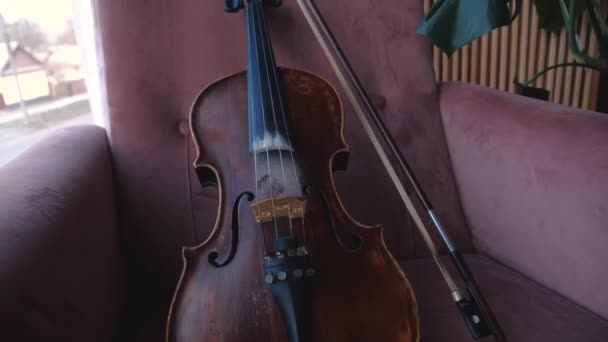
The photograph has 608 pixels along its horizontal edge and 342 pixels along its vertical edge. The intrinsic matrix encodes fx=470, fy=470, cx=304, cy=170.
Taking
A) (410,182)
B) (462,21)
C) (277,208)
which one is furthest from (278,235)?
(462,21)

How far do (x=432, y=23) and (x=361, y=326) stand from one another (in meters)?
0.52

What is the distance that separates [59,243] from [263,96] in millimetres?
351

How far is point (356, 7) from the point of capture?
2.97 feet

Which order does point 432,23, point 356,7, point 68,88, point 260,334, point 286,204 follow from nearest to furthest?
point 260,334, point 286,204, point 432,23, point 356,7, point 68,88

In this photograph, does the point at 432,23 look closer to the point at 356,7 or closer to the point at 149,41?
the point at 356,7

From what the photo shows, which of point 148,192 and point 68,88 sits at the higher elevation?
point 68,88

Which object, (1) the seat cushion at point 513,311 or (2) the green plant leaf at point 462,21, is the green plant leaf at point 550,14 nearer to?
(2) the green plant leaf at point 462,21

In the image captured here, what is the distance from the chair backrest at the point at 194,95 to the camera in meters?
0.82

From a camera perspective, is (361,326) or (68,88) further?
(68,88)

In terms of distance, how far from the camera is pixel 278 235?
604 mm

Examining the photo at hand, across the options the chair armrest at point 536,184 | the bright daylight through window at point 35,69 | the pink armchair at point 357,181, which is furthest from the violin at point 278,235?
the bright daylight through window at point 35,69

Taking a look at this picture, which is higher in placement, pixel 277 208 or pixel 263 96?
pixel 263 96

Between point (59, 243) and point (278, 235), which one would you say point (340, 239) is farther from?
point (59, 243)

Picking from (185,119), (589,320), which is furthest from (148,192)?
(589,320)
